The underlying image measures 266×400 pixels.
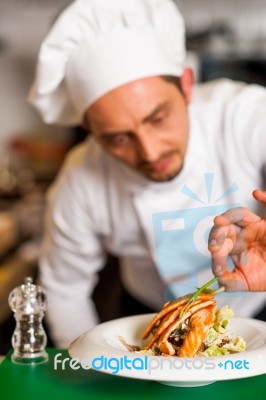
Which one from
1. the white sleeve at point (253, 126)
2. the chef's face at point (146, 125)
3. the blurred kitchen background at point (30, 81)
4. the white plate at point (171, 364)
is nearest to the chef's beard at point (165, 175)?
the chef's face at point (146, 125)

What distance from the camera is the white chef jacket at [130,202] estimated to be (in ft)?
3.80

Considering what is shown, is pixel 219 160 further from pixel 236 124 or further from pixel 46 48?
pixel 46 48

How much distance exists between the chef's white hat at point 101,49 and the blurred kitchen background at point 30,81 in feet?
3.40

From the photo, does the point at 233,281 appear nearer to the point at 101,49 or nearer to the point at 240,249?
the point at 240,249

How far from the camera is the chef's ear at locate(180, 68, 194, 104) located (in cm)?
127

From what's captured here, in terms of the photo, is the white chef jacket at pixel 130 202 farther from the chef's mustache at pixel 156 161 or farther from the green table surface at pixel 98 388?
the green table surface at pixel 98 388

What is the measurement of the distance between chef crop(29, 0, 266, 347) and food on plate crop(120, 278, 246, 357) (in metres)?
0.32

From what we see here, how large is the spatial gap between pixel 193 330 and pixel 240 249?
9 centimetres

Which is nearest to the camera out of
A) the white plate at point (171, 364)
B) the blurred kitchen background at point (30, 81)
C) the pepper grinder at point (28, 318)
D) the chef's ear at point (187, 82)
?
the white plate at point (171, 364)

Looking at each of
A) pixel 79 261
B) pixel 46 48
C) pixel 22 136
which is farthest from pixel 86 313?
pixel 22 136

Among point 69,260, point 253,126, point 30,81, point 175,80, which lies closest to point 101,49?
point 175,80

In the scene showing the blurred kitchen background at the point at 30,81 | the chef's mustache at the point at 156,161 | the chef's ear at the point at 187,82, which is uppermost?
the chef's ear at the point at 187,82

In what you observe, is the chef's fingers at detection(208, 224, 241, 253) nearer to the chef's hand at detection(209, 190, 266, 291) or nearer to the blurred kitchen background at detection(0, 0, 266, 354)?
the chef's hand at detection(209, 190, 266, 291)

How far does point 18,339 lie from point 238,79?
2.09 m
